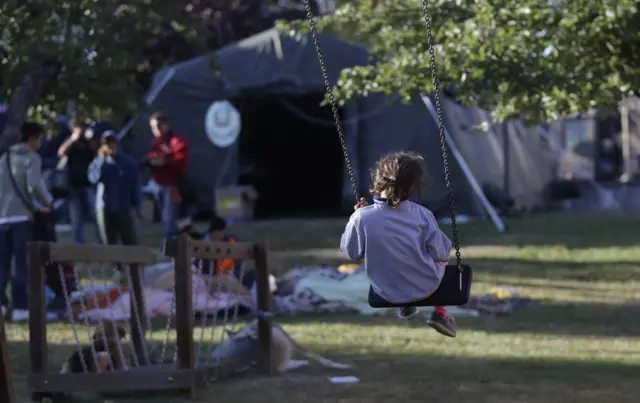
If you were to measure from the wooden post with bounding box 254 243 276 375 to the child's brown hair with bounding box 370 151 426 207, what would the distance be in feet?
9.06

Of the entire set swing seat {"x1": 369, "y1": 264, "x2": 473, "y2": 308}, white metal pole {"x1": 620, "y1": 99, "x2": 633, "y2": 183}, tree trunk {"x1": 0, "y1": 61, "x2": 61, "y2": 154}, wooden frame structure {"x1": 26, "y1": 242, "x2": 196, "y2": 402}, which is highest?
tree trunk {"x1": 0, "y1": 61, "x2": 61, "y2": 154}

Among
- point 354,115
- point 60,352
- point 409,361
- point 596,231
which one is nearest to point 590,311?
point 409,361

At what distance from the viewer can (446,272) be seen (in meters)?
6.82

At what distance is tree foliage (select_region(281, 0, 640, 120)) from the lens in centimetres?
1084

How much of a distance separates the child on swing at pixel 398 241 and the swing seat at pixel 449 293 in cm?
5

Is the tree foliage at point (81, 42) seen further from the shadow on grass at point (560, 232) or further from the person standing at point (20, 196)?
the shadow on grass at point (560, 232)

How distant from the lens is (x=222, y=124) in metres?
24.4

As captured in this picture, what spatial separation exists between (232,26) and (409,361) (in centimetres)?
2554

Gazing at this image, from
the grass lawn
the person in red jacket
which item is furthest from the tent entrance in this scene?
the grass lawn

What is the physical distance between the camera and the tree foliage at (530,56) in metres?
10.8

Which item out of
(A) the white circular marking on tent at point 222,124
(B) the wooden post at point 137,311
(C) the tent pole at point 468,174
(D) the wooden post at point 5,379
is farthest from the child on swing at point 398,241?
(A) the white circular marking on tent at point 222,124

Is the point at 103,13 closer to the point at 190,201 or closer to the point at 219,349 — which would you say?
the point at 219,349

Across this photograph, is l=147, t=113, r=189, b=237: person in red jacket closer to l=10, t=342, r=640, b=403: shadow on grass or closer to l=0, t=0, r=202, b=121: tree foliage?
l=0, t=0, r=202, b=121: tree foliage

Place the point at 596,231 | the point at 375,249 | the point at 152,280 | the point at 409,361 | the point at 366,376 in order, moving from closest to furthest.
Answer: the point at 375,249 < the point at 366,376 < the point at 409,361 < the point at 152,280 < the point at 596,231
